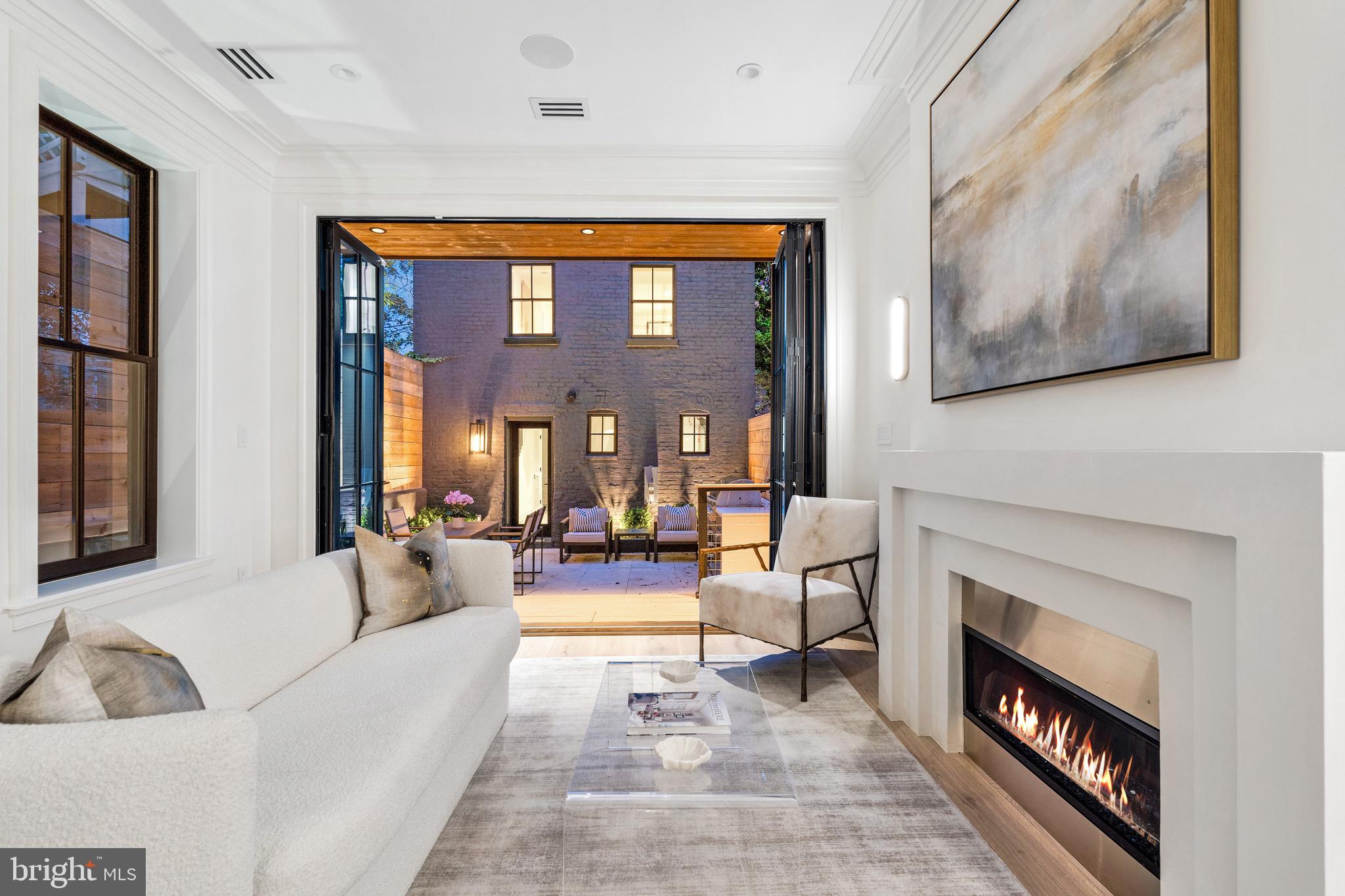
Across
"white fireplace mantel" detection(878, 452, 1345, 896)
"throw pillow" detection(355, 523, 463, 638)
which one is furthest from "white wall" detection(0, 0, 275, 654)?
"white fireplace mantel" detection(878, 452, 1345, 896)

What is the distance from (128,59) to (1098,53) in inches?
139

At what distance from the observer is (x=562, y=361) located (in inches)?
356

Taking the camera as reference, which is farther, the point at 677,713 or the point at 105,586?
the point at 105,586

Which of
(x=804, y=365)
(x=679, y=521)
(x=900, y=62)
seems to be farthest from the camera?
(x=679, y=521)

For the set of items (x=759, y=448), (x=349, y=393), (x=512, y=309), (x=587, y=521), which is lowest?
(x=587, y=521)

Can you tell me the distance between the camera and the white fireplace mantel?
95 cm

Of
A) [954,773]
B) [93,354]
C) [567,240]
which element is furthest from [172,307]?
[954,773]

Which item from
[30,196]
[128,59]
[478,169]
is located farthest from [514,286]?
[30,196]

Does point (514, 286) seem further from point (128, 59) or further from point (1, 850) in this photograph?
point (1, 850)

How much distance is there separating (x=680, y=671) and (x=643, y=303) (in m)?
7.50

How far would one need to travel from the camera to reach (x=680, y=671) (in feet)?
7.35

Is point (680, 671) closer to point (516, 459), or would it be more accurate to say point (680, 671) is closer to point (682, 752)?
point (682, 752)

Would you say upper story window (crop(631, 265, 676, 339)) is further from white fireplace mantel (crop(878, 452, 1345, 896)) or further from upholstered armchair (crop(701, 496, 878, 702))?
white fireplace mantel (crop(878, 452, 1345, 896))

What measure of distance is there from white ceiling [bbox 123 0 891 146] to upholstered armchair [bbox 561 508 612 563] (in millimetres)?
5474
